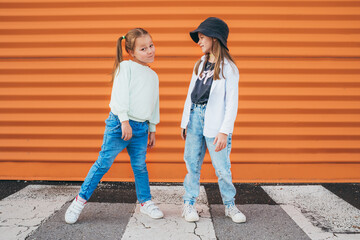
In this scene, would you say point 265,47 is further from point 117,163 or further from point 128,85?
point 117,163

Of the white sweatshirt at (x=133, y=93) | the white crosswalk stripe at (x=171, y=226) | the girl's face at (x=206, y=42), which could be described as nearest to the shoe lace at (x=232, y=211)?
the white crosswalk stripe at (x=171, y=226)

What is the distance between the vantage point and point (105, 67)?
3189 millimetres

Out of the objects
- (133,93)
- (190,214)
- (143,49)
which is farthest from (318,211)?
(143,49)

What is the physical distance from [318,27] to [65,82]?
2906 millimetres

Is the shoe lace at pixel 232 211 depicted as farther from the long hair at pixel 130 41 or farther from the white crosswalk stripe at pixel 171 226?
the long hair at pixel 130 41

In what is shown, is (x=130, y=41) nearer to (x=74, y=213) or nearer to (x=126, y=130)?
(x=126, y=130)

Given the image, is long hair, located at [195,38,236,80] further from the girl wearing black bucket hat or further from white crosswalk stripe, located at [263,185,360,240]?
white crosswalk stripe, located at [263,185,360,240]

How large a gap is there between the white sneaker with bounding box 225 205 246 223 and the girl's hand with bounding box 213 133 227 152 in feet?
1.80

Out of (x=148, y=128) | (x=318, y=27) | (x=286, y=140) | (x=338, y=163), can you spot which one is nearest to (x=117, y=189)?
(x=148, y=128)

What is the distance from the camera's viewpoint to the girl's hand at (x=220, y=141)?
2.12 meters

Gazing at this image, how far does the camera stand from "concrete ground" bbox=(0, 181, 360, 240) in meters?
2.10

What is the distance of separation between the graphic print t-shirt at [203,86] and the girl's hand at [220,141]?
31 centimetres

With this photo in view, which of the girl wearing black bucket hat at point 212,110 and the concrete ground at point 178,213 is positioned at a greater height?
the girl wearing black bucket hat at point 212,110

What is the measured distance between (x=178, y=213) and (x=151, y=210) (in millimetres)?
260
